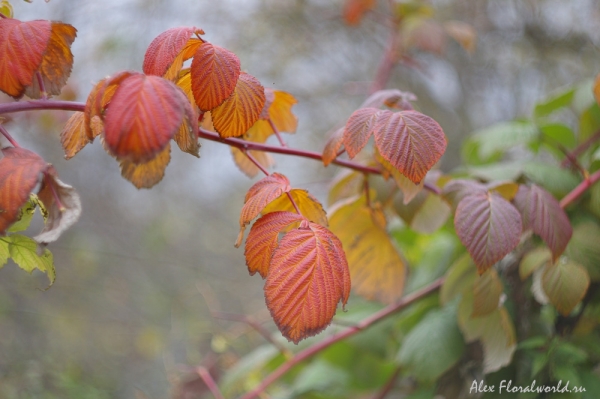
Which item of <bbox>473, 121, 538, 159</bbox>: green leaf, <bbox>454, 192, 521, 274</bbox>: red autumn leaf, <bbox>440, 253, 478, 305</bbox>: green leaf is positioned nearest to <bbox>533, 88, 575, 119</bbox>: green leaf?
<bbox>473, 121, 538, 159</bbox>: green leaf

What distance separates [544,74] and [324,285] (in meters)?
1.83

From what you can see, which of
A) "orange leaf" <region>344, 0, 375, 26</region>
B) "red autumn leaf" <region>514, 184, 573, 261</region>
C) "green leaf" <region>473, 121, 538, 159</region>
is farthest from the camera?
"orange leaf" <region>344, 0, 375, 26</region>

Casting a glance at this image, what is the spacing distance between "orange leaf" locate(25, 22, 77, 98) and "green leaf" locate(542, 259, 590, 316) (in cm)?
60

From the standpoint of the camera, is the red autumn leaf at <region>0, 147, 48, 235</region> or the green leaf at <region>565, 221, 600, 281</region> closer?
the red autumn leaf at <region>0, 147, 48, 235</region>

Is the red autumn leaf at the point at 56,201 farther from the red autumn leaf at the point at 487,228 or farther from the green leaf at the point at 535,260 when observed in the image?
the green leaf at the point at 535,260

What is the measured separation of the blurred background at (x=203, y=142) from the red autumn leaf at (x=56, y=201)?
3.92ft

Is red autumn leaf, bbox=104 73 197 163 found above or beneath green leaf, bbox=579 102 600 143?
above

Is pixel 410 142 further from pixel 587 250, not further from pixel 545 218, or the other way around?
pixel 587 250

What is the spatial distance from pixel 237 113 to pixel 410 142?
168mm

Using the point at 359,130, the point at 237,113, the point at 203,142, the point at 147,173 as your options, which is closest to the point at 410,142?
the point at 359,130

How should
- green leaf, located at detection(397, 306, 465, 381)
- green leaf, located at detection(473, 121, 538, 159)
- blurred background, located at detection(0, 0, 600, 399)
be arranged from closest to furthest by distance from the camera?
green leaf, located at detection(397, 306, 465, 381) < green leaf, located at detection(473, 121, 538, 159) < blurred background, located at detection(0, 0, 600, 399)

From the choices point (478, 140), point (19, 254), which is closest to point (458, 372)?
point (478, 140)

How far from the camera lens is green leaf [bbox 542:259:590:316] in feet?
1.92

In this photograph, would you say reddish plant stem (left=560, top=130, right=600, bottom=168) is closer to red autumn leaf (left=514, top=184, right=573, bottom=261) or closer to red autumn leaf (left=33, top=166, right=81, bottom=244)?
red autumn leaf (left=514, top=184, right=573, bottom=261)
